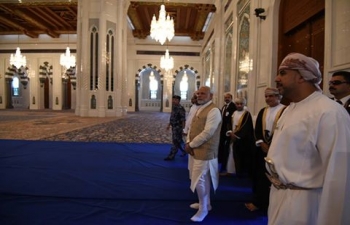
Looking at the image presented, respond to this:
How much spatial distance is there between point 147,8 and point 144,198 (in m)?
10.8

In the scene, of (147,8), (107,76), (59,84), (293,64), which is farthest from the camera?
(59,84)

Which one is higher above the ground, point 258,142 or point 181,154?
point 258,142

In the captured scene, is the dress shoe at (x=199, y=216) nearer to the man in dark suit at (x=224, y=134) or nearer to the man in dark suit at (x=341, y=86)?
the man in dark suit at (x=341, y=86)

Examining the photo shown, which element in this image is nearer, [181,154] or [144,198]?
[144,198]

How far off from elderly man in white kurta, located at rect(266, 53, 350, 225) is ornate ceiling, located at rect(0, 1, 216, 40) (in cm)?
1025

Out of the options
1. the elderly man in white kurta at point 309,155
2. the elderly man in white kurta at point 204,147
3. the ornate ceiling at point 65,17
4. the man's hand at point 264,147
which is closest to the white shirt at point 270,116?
the man's hand at point 264,147

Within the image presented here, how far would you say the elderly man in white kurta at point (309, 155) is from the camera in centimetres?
86

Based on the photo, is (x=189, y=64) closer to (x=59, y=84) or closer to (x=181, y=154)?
(x=59, y=84)

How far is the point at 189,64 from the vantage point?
654 inches

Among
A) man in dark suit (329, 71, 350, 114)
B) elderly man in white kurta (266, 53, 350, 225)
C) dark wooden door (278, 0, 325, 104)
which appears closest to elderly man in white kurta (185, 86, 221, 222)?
man in dark suit (329, 71, 350, 114)

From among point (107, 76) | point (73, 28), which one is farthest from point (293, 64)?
point (73, 28)

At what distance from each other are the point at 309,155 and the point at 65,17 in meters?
14.3

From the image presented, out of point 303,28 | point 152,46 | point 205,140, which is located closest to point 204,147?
point 205,140

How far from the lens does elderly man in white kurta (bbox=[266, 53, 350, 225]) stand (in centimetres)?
86
